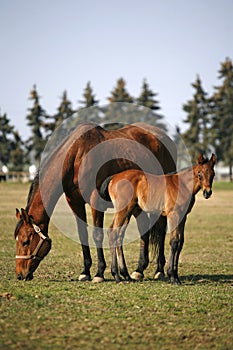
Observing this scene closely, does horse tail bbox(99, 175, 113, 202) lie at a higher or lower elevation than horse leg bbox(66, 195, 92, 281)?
higher

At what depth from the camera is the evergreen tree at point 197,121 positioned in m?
74.2

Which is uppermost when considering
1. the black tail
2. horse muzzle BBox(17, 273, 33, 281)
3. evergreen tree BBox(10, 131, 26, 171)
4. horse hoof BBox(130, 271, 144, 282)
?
evergreen tree BBox(10, 131, 26, 171)

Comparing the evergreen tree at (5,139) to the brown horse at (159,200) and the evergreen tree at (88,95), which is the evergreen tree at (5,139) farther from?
the brown horse at (159,200)

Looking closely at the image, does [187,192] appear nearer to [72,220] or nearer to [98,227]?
[98,227]

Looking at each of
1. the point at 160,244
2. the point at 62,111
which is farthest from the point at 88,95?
the point at 160,244

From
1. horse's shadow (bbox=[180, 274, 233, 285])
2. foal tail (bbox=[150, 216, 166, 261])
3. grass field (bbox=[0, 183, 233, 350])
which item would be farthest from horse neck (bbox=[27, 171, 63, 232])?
horse's shadow (bbox=[180, 274, 233, 285])

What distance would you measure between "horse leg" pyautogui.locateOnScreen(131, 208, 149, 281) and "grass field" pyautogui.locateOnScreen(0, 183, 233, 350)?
0.90 feet

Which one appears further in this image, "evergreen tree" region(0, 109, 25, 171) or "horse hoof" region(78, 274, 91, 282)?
"evergreen tree" region(0, 109, 25, 171)

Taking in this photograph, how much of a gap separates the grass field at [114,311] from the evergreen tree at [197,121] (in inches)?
2437

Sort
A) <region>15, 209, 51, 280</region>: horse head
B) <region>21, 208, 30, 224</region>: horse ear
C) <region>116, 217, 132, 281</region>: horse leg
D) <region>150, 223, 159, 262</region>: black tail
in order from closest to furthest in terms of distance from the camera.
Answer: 1. <region>21, 208, 30, 224</region>: horse ear
2. <region>15, 209, 51, 280</region>: horse head
3. <region>116, 217, 132, 281</region>: horse leg
4. <region>150, 223, 159, 262</region>: black tail

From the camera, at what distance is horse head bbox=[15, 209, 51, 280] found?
31.9 feet

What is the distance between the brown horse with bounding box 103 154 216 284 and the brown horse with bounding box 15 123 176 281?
0.47 meters

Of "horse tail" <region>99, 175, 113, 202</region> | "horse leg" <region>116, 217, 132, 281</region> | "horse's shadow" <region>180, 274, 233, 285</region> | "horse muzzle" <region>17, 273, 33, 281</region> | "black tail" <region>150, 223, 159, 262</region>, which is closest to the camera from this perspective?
"horse muzzle" <region>17, 273, 33, 281</region>

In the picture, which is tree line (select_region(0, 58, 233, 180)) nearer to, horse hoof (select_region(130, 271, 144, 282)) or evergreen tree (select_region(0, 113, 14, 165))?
evergreen tree (select_region(0, 113, 14, 165))
